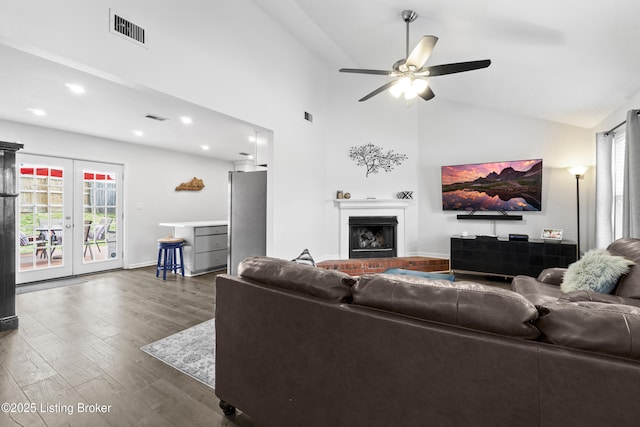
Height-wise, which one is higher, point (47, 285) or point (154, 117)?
point (154, 117)

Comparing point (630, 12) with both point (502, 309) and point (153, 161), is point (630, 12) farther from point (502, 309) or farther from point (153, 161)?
point (153, 161)

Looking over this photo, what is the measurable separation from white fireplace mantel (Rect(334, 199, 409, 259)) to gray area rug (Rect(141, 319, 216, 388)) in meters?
3.19

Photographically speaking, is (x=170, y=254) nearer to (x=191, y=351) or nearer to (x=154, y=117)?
(x=154, y=117)

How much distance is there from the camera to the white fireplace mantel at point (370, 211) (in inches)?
221

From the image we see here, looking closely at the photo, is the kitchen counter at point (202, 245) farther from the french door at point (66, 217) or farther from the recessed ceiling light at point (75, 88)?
the recessed ceiling light at point (75, 88)

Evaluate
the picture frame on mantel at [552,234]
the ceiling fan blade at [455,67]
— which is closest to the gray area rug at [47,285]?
the ceiling fan blade at [455,67]

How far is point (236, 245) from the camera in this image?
4.30 meters

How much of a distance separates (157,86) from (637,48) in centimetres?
409

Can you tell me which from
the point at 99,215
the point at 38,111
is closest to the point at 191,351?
the point at 38,111

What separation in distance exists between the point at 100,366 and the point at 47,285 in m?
3.29

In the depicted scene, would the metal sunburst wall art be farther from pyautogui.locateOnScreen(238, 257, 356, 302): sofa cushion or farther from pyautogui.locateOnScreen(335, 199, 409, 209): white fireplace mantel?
pyautogui.locateOnScreen(238, 257, 356, 302): sofa cushion

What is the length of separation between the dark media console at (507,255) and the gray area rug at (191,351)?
4100 mm

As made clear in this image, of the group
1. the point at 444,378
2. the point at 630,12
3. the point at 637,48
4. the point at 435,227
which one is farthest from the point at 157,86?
the point at 435,227

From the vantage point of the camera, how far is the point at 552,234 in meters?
4.60
